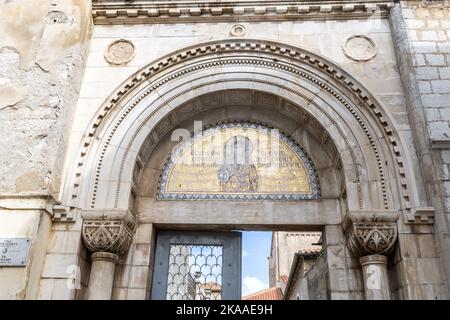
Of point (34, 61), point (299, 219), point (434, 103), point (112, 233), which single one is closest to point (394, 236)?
point (299, 219)

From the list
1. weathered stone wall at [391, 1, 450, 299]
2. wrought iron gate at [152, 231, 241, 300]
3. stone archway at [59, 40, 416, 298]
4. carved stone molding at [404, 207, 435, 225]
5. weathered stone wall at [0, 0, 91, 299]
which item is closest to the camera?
weathered stone wall at [391, 1, 450, 299]

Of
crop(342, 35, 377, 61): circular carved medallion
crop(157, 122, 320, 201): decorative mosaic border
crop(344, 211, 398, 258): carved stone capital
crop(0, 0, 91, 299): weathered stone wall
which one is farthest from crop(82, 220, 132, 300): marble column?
crop(342, 35, 377, 61): circular carved medallion

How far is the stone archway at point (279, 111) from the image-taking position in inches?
212

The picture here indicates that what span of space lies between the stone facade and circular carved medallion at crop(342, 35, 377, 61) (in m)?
0.02

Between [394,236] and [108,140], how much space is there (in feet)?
13.7

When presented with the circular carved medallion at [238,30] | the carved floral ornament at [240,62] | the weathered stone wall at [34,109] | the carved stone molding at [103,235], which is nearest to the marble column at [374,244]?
the carved floral ornament at [240,62]

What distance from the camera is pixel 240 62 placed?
651cm

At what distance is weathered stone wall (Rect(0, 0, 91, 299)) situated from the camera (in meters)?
5.02

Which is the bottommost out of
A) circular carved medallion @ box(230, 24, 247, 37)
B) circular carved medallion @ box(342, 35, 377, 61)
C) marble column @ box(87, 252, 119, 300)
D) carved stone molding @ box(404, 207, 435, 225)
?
marble column @ box(87, 252, 119, 300)

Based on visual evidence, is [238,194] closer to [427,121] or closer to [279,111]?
[279,111]

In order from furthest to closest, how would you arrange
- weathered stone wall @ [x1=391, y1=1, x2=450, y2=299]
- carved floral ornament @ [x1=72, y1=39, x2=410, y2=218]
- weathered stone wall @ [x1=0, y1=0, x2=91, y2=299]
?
carved floral ornament @ [x1=72, y1=39, x2=410, y2=218]
weathered stone wall @ [x1=0, y1=0, x2=91, y2=299]
weathered stone wall @ [x1=391, y1=1, x2=450, y2=299]

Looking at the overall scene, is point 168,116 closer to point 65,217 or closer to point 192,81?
point 192,81

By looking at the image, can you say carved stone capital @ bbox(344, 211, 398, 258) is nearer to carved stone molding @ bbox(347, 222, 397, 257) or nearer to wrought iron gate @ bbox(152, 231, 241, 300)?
carved stone molding @ bbox(347, 222, 397, 257)

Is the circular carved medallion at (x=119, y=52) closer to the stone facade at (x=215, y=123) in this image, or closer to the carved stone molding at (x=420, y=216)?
the stone facade at (x=215, y=123)
